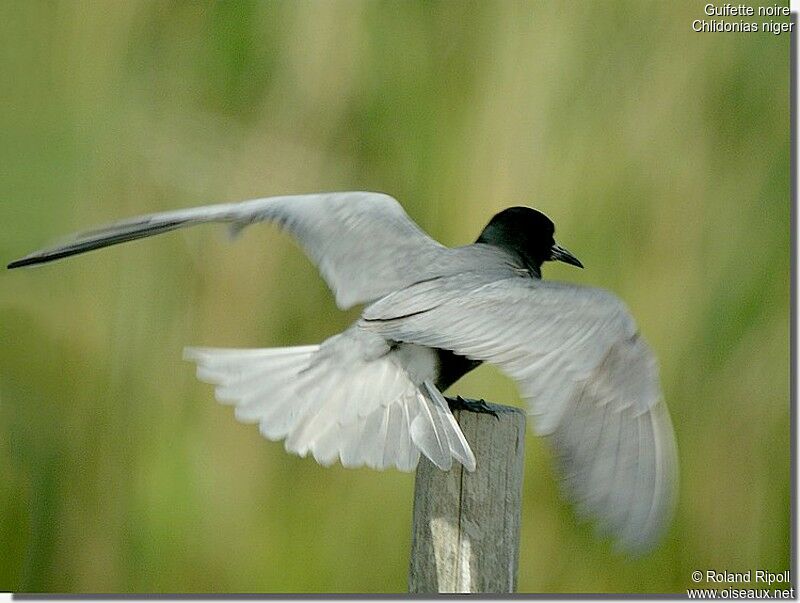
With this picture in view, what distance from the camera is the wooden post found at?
195 cm

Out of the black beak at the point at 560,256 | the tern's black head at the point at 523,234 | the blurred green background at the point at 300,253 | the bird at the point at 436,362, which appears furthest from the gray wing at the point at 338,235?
the blurred green background at the point at 300,253

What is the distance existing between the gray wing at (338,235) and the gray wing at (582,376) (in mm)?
246

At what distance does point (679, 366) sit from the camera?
302 cm

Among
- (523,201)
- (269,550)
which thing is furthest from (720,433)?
(269,550)

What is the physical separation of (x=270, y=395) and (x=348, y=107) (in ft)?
3.80

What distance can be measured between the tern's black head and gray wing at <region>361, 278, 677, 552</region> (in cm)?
51

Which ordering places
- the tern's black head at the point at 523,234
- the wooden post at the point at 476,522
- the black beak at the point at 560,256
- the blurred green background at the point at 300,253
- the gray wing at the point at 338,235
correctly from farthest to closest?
the blurred green background at the point at 300,253 → the black beak at the point at 560,256 → the tern's black head at the point at 523,234 → the gray wing at the point at 338,235 → the wooden post at the point at 476,522

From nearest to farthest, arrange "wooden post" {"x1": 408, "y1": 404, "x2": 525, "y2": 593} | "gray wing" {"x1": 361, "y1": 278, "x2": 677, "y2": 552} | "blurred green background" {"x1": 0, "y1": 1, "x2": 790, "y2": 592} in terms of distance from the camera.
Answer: "gray wing" {"x1": 361, "y1": 278, "x2": 677, "y2": 552}
"wooden post" {"x1": 408, "y1": 404, "x2": 525, "y2": 593}
"blurred green background" {"x1": 0, "y1": 1, "x2": 790, "y2": 592}

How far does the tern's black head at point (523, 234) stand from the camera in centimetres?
255

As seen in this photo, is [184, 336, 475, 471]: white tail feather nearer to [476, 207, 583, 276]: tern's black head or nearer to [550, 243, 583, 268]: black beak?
[476, 207, 583, 276]: tern's black head

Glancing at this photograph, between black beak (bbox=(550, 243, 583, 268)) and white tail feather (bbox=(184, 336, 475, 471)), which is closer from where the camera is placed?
white tail feather (bbox=(184, 336, 475, 471))

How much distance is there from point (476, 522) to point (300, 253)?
4.12 ft

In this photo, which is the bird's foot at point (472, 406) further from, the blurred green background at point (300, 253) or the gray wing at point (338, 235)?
the blurred green background at point (300, 253)

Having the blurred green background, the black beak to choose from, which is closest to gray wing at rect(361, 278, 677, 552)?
the black beak
